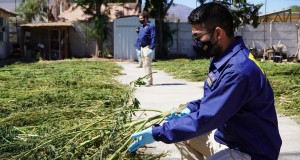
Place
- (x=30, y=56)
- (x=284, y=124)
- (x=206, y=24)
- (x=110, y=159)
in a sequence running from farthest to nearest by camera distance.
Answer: (x=30, y=56)
(x=284, y=124)
(x=110, y=159)
(x=206, y=24)

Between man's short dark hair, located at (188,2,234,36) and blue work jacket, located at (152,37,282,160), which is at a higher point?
man's short dark hair, located at (188,2,234,36)

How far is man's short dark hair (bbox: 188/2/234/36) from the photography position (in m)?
3.19

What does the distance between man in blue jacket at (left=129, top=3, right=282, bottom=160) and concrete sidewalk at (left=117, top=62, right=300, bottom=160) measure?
2566 millimetres

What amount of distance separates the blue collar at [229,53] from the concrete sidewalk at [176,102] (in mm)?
2666

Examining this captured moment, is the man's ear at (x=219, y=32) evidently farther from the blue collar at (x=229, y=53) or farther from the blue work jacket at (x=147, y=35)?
the blue work jacket at (x=147, y=35)

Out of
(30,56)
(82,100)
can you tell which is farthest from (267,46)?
(82,100)

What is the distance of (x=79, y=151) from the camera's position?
15.6ft

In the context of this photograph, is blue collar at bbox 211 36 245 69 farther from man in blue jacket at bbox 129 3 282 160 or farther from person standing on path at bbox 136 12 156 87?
person standing on path at bbox 136 12 156 87

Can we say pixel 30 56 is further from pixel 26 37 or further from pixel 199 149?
pixel 199 149

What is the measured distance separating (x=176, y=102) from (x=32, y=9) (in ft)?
85.5

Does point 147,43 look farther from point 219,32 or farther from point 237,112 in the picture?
point 237,112

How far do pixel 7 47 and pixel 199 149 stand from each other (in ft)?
90.6

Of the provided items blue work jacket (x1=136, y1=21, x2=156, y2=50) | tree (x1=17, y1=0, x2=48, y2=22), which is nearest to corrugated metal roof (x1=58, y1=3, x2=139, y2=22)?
tree (x1=17, y1=0, x2=48, y2=22)

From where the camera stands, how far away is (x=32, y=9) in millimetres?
33938
